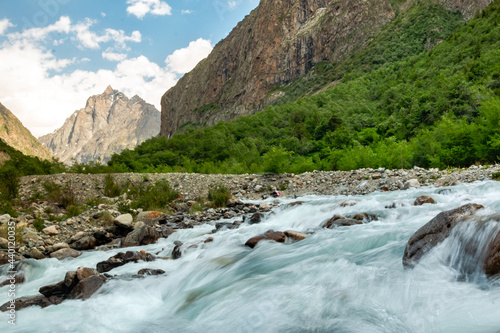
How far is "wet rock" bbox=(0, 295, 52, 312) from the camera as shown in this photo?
13.6 feet

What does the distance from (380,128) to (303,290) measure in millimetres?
23616

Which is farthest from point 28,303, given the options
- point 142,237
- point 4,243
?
point 4,243

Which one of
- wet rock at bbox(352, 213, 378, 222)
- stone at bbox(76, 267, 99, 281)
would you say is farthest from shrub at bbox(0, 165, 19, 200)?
wet rock at bbox(352, 213, 378, 222)

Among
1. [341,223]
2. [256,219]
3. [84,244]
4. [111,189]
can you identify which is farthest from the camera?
[111,189]

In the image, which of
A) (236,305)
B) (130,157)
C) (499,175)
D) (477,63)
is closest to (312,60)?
(477,63)

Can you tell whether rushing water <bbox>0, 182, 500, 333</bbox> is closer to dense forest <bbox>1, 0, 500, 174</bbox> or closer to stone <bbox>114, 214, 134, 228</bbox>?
stone <bbox>114, 214, 134, 228</bbox>

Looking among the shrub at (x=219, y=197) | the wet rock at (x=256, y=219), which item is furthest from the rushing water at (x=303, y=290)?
the shrub at (x=219, y=197)

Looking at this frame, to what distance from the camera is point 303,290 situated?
12.5 feet

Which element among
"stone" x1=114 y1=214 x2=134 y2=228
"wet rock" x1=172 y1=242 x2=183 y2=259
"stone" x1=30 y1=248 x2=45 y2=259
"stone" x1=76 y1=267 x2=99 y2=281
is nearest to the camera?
"stone" x1=76 y1=267 x2=99 y2=281

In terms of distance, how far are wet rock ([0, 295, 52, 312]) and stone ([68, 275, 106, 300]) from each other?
30 centimetres

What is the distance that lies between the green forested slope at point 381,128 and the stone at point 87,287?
11677mm

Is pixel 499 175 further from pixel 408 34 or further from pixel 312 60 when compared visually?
pixel 312 60

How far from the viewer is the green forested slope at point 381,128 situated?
43.6ft

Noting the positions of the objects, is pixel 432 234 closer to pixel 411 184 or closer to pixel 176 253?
pixel 176 253
